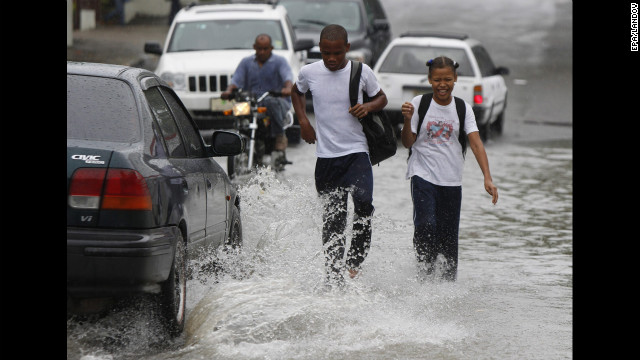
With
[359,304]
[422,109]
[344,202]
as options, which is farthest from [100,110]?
[422,109]

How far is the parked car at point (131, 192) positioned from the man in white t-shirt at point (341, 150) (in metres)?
0.85

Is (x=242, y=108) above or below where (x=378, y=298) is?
above

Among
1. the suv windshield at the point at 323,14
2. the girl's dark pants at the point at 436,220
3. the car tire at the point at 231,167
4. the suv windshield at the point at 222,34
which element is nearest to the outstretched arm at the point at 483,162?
the girl's dark pants at the point at 436,220

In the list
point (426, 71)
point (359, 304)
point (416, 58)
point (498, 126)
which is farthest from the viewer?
point (498, 126)

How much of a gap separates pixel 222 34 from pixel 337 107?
10.1 m

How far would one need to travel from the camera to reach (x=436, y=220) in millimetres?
8242

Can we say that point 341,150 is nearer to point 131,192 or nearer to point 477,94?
point 131,192

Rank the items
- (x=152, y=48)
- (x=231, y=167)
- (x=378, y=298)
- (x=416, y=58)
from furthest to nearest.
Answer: (x=416, y=58) < (x=152, y=48) < (x=231, y=167) < (x=378, y=298)

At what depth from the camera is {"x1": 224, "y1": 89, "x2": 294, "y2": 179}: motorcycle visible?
1274 centimetres

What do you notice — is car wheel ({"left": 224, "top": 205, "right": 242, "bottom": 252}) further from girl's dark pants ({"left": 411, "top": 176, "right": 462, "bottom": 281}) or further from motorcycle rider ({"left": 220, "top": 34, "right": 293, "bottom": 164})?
motorcycle rider ({"left": 220, "top": 34, "right": 293, "bottom": 164})

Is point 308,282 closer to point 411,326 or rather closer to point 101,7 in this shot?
point 411,326

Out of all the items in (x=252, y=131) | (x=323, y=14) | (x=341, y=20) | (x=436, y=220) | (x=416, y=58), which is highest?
(x=323, y=14)
